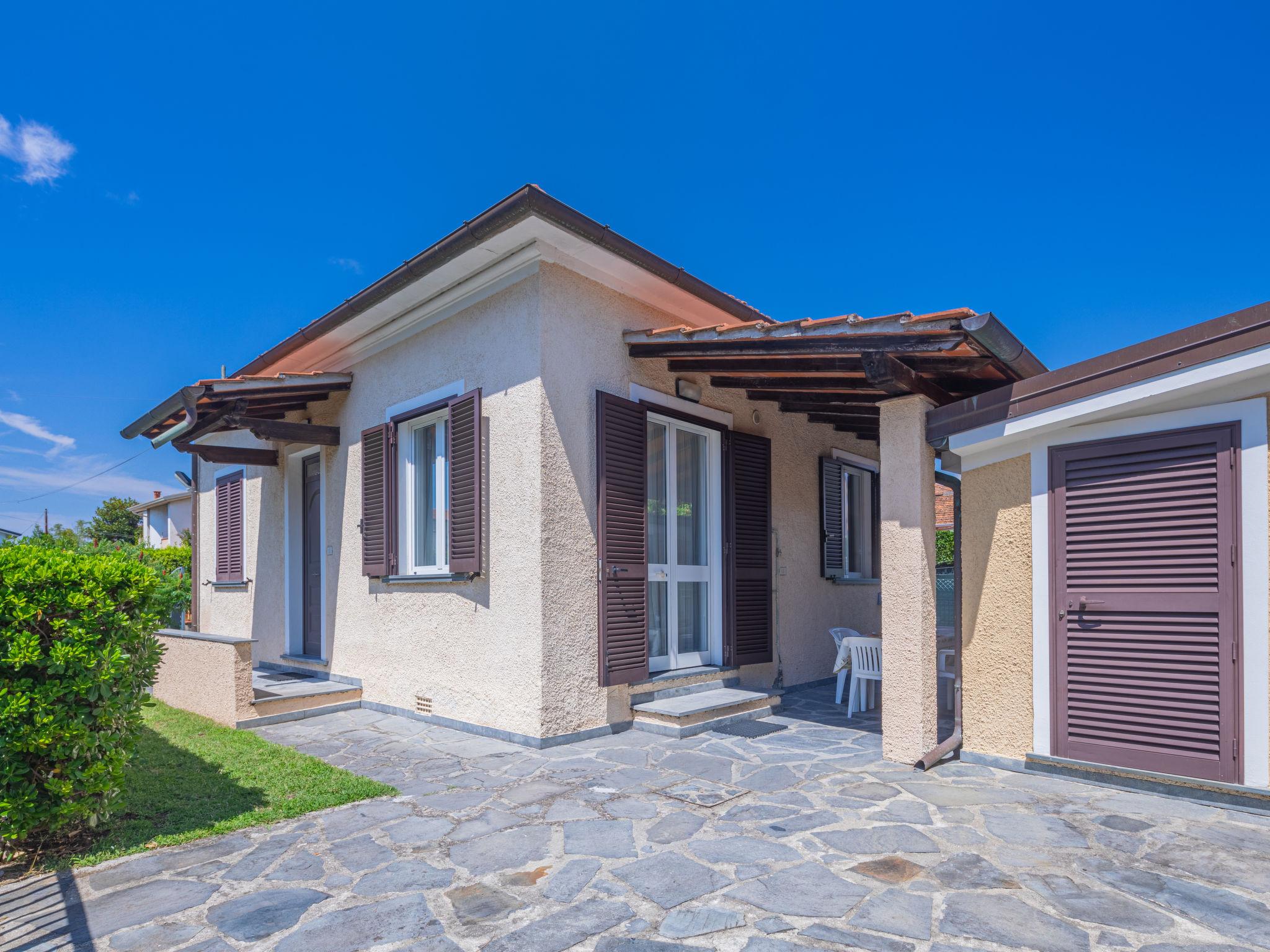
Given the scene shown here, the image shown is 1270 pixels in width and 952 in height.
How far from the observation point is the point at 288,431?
842 centimetres

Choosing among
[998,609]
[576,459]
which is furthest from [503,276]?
[998,609]

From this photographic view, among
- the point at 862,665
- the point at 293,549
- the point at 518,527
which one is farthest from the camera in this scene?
the point at 293,549

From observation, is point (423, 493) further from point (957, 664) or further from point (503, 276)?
point (957, 664)

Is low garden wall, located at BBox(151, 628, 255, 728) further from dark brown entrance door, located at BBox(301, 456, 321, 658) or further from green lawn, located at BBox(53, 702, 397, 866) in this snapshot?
dark brown entrance door, located at BBox(301, 456, 321, 658)

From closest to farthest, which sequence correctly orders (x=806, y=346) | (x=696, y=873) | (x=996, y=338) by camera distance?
(x=696, y=873)
(x=996, y=338)
(x=806, y=346)

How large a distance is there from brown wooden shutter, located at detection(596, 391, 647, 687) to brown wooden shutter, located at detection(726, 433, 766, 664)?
1.44 meters

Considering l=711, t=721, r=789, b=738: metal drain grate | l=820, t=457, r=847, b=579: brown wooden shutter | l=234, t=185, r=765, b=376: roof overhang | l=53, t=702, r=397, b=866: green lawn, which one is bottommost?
l=711, t=721, r=789, b=738: metal drain grate

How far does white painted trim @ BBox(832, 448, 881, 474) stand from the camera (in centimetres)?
1010

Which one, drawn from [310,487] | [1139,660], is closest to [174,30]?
[310,487]

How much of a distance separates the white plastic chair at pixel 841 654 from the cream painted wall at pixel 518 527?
0.55 metres

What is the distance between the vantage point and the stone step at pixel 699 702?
6.68 m

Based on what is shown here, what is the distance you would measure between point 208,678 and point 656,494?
5007 millimetres

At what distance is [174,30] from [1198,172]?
1525 centimetres

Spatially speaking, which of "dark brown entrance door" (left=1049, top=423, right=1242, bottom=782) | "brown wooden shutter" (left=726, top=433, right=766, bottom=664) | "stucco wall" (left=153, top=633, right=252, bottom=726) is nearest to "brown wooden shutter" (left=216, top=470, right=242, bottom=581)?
"stucco wall" (left=153, top=633, right=252, bottom=726)
